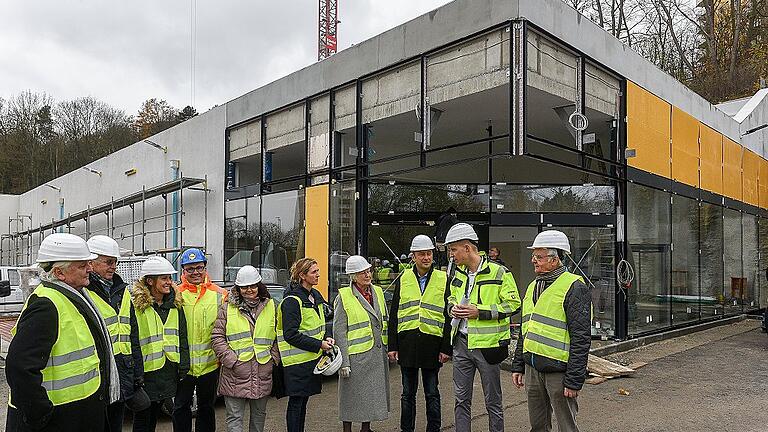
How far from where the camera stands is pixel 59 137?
44781 millimetres

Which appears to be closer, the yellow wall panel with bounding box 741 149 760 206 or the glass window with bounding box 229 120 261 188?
the glass window with bounding box 229 120 261 188

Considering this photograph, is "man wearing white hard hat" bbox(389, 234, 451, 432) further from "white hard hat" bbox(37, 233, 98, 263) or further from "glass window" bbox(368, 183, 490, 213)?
"glass window" bbox(368, 183, 490, 213)

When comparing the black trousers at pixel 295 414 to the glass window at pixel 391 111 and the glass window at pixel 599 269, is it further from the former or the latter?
the glass window at pixel 599 269

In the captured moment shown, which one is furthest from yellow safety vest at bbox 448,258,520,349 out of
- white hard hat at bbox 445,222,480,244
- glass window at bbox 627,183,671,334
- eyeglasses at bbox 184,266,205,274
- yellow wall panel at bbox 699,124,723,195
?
yellow wall panel at bbox 699,124,723,195

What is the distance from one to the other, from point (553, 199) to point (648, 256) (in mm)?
2039

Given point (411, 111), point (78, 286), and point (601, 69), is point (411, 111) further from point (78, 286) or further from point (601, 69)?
point (78, 286)

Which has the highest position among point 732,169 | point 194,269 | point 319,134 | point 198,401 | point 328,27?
point 328,27

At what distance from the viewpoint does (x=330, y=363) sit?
5.45m

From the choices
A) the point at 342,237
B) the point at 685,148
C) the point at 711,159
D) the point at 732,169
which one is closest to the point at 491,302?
the point at 342,237

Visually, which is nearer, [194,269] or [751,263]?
[194,269]

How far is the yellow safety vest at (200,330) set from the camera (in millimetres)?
5121

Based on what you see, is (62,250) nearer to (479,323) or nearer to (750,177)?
(479,323)

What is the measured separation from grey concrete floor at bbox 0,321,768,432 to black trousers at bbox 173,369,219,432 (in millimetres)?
1335

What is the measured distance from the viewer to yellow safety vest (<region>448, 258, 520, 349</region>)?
17.1 ft
